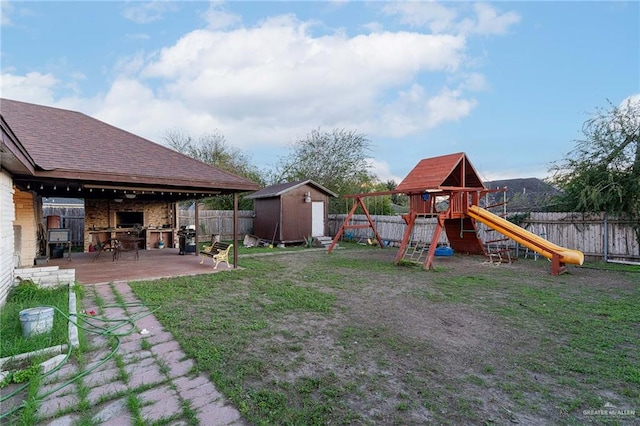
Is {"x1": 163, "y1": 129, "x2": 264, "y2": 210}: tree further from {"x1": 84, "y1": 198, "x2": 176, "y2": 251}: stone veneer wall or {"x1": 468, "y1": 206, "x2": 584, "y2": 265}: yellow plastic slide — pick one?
{"x1": 468, "y1": 206, "x2": 584, "y2": 265}: yellow plastic slide

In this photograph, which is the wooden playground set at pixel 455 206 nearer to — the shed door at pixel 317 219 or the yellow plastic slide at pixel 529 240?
the yellow plastic slide at pixel 529 240

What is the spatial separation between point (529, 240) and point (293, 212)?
→ 30.1 feet

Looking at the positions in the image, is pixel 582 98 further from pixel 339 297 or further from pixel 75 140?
pixel 75 140

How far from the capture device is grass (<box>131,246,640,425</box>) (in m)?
2.35

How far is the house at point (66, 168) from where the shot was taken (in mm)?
5020

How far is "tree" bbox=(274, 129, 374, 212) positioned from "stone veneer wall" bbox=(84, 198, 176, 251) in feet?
28.9

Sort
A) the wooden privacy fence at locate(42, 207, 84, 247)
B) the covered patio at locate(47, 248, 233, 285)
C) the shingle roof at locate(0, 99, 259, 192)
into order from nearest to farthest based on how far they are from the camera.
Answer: the shingle roof at locate(0, 99, 259, 192)
the covered patio at locate(47, 248, 233, 285)
the wooden privacy fence at locate(42, 207, 84, 247)

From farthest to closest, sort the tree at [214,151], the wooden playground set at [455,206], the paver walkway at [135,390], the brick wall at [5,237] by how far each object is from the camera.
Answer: the tree at [214,151] < the wooden playground set at [455,206] < the brick wall at [5,237] < the paver walkway at [135,390]

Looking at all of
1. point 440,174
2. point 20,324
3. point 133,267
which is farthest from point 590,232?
point 133,267

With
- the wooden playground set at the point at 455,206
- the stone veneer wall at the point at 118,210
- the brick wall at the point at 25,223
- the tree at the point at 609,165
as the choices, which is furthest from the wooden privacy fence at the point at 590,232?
the brick wall at the point at 25,223

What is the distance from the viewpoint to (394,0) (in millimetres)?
7867

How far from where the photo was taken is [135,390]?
250cm

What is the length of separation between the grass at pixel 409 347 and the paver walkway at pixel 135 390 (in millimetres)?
154

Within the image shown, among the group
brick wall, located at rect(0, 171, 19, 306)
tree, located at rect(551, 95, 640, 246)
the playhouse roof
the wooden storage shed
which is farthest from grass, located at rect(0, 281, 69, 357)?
tree, located at rect(551, 95, 640, 246)
